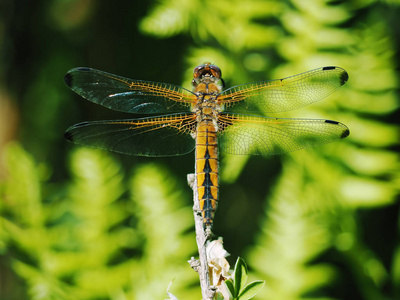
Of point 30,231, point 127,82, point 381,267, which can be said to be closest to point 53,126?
point 30,231

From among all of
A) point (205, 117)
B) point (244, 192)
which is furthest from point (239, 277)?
point (244, 192)

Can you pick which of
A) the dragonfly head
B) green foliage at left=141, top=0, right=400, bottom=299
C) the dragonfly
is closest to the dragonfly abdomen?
the dragonfly

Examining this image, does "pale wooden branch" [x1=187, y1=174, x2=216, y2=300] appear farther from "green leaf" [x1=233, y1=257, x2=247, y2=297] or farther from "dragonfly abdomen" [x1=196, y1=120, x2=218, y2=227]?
"dragonfly abdomen" [x1=196, y1=120, x2=218, y2=227]

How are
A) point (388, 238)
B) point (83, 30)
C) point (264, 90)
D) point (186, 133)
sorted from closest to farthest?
point (186, 133) < point (264, 90) < point (388, 238) < point (83, 30)

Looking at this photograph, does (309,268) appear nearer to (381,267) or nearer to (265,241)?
(265,241)

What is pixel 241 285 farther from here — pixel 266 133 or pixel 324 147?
pixel 324 147

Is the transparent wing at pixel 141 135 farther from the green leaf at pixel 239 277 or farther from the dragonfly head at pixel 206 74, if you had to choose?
the green leaf at pixel 239 277
